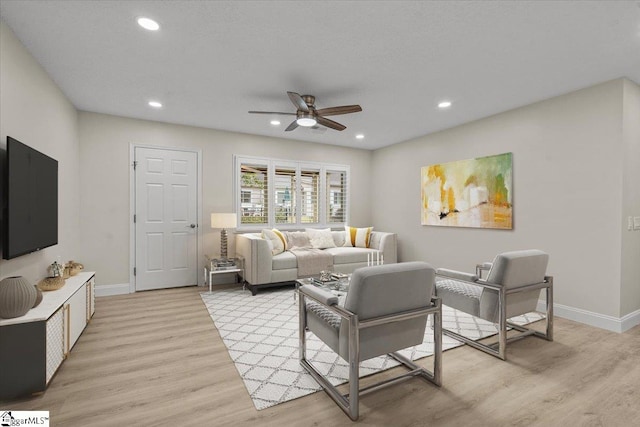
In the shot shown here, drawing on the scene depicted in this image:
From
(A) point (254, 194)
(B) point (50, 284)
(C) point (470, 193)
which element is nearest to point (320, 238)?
(A) point (254, 194)

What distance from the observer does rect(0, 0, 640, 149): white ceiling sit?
225cm

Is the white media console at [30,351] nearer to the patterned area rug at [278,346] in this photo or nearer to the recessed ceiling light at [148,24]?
the patterned area rug at [278,346]

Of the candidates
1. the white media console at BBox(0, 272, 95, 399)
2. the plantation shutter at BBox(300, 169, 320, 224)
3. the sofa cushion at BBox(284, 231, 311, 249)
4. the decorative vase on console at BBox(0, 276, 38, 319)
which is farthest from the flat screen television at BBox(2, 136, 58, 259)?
the plantation shutter at BBox(300, 169, 320, 224)

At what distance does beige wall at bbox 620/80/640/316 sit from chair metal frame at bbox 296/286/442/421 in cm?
259

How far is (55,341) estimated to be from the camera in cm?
232

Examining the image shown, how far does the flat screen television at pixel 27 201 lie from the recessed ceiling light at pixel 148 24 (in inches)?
50.4

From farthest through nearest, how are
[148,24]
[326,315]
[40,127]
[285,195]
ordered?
[285,195] → [40,127] → [148,24] → [326,315]

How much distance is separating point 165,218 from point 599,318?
233 inches

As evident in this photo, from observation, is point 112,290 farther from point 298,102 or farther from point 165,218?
point 298,102

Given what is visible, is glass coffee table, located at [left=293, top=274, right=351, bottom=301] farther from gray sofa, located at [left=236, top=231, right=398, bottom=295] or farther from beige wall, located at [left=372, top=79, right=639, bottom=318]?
beige wall, located at [left=372, top=79, right=639, bottom=318]

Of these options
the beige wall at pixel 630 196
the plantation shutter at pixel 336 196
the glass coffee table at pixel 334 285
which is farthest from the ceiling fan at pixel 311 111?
the beige wall at pixel 630 196

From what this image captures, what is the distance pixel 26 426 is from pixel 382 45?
3.65 m

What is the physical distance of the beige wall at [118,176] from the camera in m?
4.51

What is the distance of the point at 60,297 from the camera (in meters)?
2.61
